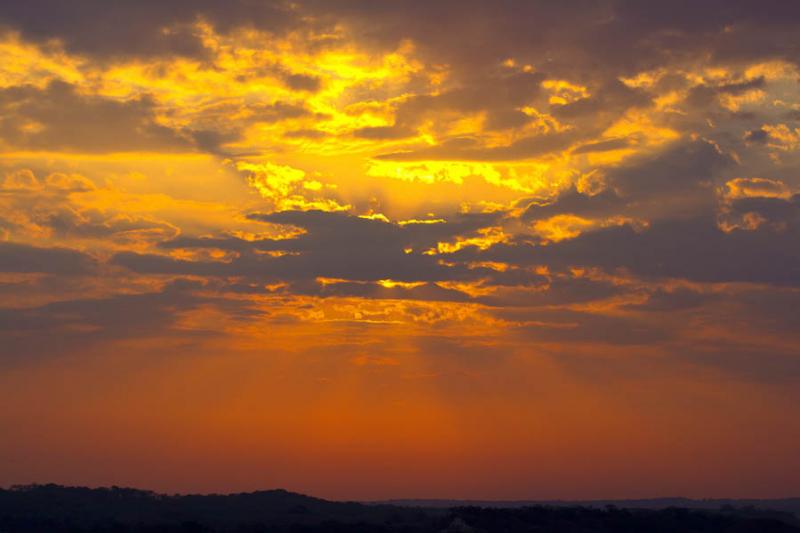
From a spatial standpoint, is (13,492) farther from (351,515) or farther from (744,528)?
(744,528)

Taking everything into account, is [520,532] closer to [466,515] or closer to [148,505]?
[466,515]

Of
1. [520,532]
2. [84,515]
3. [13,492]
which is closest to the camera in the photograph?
[520,532]

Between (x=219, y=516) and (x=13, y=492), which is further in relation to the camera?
(x=13, y=492)

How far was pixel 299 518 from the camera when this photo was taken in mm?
146625

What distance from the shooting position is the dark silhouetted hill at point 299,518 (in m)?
134

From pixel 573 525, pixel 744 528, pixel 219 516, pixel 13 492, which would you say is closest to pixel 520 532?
pixel 573 525

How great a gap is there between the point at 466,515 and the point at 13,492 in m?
82.8

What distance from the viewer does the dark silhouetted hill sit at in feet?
438

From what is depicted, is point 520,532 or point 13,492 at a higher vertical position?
point 13,492

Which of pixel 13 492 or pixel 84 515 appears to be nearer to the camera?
pixel 84 515

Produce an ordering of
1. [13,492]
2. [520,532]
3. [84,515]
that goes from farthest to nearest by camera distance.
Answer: [13,492] < [84,515] < [520,532]

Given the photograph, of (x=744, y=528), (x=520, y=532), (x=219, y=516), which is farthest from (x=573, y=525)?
(x=219, y=516)

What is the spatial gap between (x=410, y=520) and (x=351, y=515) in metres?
15.2

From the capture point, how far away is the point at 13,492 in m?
181
